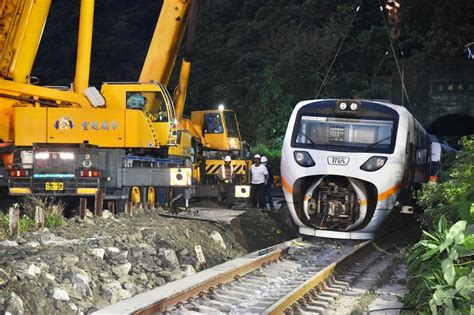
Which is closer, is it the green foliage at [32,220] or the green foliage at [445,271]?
the green foliage at [445,271]

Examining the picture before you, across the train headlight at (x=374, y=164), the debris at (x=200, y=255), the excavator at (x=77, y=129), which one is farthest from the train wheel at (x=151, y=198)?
the train headlight at (x=374, y=164)

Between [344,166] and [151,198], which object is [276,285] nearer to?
[344,166]

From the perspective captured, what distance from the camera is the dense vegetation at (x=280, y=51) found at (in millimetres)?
34562

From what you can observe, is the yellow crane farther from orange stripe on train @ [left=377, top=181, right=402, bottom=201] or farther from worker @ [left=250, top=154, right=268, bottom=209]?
orange stripe on train @ [left=377, top=181, right=402, bottom=201]

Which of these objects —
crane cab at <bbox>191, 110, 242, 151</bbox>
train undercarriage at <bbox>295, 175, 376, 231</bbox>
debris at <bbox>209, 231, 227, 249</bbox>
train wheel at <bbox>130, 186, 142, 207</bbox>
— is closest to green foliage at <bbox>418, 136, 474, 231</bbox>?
train undercarriage at <bbox>295, 175, 376, 231</bbox>

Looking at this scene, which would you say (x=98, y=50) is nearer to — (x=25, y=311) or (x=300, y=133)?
(x=300, y=133)

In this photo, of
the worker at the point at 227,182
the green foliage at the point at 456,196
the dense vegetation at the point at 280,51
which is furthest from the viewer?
the dense vegetation at the point at 280,51

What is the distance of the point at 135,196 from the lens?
49.3 feet

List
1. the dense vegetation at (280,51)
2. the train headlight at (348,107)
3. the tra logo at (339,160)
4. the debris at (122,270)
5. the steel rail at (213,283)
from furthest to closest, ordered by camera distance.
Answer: the dense vegetation at (280,51), the train headlight at (348,107), the tra logo at (339,160), the debris at (122,270), the steel rail at (213,283)

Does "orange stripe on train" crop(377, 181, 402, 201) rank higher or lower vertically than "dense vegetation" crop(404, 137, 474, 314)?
higher

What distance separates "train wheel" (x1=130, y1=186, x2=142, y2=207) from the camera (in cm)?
1486

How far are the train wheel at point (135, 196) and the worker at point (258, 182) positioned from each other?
142 inches

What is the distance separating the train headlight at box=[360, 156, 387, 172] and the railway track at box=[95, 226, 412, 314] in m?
1.43

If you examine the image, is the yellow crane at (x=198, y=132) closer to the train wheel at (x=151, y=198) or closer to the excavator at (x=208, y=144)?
the excavator at (x=208, y=144)
